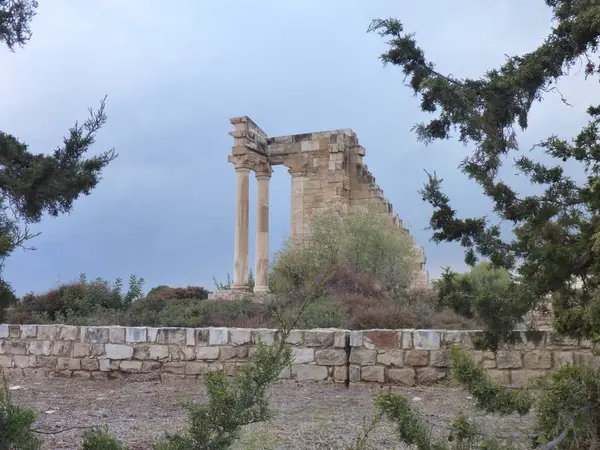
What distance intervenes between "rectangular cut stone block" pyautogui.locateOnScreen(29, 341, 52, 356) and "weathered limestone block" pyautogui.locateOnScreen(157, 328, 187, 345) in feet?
6.71

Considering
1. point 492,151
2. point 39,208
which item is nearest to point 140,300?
point 39,208

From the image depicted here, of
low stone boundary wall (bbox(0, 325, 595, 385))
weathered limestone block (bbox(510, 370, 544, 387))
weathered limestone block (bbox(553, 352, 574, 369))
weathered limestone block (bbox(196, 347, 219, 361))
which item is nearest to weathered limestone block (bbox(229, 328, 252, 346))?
low stone boundary wall (bbox(0, 325, 595, 385))

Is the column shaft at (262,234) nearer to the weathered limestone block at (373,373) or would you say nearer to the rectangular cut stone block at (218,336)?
the rectangular cut stone block at (218,336)

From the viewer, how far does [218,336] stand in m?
8.21

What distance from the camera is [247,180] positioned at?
58.6ft

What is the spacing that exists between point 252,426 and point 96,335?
452 cm

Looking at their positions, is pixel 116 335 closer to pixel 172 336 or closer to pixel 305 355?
pixel 172 336

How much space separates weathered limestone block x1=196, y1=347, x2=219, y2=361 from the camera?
26.8ft

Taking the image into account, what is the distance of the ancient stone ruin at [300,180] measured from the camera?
57.8ft

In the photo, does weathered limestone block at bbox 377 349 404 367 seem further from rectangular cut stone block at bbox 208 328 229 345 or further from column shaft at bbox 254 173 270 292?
column shaft at bbox 254 173 270 292

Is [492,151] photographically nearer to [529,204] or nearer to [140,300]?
[529,204]

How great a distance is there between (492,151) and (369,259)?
1083 cm

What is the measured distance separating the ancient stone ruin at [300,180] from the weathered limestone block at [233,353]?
29.0 ft

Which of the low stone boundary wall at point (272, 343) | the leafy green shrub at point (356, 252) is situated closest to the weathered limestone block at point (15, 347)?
the low stone boundary wall at point (272, 343)
